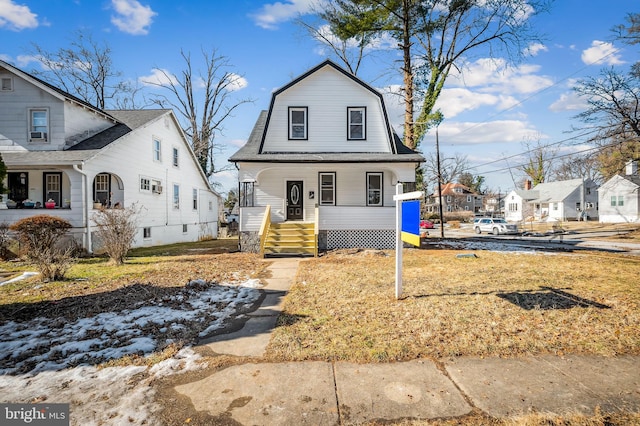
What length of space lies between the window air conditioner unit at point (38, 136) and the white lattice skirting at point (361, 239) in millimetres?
13371

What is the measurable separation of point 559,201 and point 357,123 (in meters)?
47.8

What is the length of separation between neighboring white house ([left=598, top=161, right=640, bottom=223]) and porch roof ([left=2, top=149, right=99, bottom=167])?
4878cm

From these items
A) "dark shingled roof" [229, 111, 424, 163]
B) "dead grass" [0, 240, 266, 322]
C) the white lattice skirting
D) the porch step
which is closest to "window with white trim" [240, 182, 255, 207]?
"dark shingled roof" [229, 111, 424, 163]

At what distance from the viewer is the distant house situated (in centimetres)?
7098

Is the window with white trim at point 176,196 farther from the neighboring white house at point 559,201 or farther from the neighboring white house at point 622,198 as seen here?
the neighboring white house at point 559,201

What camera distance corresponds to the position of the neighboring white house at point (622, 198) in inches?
1463

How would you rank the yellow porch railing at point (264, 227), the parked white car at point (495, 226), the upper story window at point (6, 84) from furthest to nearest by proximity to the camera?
the parked white car at point (495, 226), the upper story window at point (6, 84), the yellow porch railing at point (264, 227)

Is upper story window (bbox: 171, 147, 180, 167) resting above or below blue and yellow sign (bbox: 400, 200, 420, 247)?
above

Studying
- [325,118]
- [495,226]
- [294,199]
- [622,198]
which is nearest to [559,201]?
[622,198]

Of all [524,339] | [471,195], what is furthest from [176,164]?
[471,195]

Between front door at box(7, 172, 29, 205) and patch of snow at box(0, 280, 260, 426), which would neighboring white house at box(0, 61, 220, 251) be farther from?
patch of snow at box(0, 280, 260, 426)

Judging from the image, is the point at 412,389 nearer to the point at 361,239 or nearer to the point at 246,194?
the point at 361,239

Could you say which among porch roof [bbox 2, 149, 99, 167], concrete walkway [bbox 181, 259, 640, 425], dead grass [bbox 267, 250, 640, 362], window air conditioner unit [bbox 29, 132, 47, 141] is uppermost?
window air conditioner unit [bbox 29, 132, 47, 141]

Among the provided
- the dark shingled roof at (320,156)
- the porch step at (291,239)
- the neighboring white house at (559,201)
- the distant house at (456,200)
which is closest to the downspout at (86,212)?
the dark shingled roof at (320,156)
